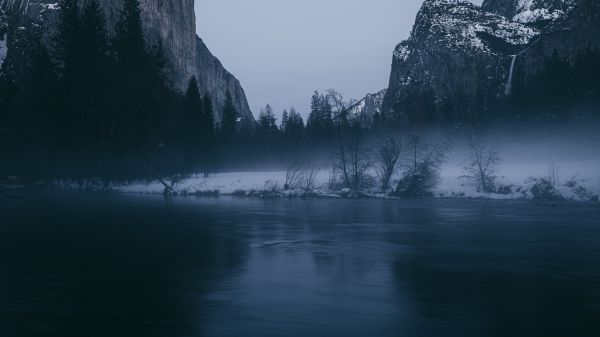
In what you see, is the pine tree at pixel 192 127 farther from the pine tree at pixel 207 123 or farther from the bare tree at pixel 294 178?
the bare tree at pixel 294 178

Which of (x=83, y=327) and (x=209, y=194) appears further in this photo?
(x=209, y=194)

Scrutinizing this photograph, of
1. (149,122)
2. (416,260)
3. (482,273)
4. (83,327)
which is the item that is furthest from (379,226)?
(149,122)

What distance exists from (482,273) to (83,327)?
10.0 meters

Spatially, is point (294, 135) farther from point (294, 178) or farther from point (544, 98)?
point (544, 98)

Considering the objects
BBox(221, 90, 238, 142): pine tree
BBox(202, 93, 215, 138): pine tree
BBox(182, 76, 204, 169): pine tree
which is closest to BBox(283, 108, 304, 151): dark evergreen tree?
BBox(221, 90, 238, 142): pine tree

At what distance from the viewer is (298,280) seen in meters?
12.6

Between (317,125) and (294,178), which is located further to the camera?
(317,125)

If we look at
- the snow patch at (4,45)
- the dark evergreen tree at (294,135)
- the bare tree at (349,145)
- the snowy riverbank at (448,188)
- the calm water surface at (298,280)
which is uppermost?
the snow patch at (4,45)

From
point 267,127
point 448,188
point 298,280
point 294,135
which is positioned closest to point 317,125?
point 294,135

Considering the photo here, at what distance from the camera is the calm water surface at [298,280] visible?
8.48 metres

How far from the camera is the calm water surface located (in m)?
8.48

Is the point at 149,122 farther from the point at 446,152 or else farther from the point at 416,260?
the point at 446,152

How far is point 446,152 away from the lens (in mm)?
83062

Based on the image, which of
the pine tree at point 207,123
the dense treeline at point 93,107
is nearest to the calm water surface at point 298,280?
the dense treeline at point 93,107
